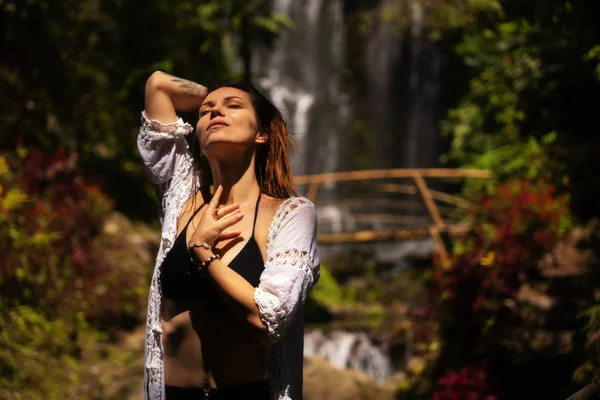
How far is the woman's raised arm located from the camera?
260 cm

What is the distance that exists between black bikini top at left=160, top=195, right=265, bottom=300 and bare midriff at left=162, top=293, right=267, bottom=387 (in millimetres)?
44

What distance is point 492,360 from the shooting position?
5551 mm

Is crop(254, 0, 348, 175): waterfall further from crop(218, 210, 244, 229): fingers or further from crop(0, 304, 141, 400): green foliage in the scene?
crop(218, 210, 244, 229): fingers

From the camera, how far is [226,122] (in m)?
2.37

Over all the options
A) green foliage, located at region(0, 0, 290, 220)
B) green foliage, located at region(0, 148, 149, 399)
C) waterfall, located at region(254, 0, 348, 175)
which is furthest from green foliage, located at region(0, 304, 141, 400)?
waterfall, located at region(254, 0, 348, 175)

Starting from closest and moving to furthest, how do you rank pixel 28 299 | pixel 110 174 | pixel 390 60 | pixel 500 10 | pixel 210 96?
pixel 210 96, pixel 500 10, pixel 28 299, pixel 110 174, pixel 390 60

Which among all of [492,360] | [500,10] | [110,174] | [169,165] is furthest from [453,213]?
[169,165]

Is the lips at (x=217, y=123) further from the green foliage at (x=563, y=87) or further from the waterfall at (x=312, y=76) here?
the waterfall at (x=312, y=76)

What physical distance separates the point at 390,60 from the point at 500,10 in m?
12.1

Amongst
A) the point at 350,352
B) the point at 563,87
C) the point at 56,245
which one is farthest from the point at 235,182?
the point at 350,352

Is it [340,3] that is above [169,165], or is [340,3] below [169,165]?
above

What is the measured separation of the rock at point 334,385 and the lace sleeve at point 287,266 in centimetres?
339

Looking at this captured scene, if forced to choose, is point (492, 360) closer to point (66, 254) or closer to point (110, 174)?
point (66, 254)

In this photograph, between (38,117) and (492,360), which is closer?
(492,360)
